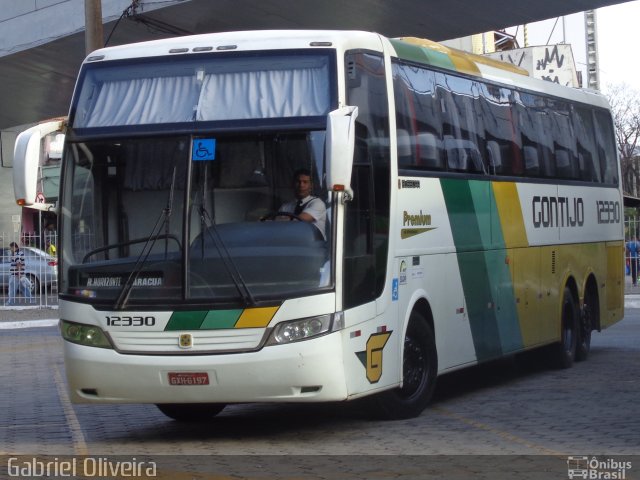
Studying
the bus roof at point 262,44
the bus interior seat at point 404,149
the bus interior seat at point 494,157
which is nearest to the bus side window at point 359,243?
the bus interior seat at point 404,149

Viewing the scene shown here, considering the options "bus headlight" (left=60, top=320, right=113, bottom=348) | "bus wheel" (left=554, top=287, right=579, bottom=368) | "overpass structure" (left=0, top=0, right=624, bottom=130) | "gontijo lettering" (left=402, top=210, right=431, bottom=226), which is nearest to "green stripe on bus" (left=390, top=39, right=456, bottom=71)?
"gontijo lettering" (left=402, top=210, right=431, bottom=226)

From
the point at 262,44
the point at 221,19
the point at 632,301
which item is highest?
the point at 221,19

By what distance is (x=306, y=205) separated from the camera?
962 cm

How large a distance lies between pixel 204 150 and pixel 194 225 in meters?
0.60

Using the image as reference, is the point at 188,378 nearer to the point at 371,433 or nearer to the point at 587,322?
the point at 371,433

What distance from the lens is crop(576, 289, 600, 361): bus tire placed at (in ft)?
52.9

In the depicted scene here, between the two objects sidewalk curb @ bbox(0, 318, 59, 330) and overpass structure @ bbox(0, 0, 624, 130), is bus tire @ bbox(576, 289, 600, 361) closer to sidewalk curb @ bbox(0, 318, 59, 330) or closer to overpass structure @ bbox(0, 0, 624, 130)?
overpass structure @ bbox(0, 0, 624, 130)

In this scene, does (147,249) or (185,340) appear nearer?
(185,340)

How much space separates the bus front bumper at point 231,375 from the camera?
9.39 meters

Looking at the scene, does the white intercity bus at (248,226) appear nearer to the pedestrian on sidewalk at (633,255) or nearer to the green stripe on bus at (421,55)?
the green stripe on bus at (421,55)

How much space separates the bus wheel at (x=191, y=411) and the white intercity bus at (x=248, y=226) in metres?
0.02

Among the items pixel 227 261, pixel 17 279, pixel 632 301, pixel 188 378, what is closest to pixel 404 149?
pixel 227 261
